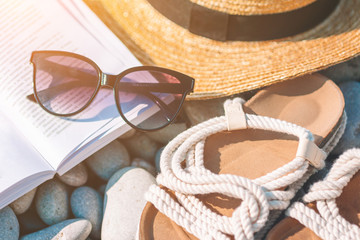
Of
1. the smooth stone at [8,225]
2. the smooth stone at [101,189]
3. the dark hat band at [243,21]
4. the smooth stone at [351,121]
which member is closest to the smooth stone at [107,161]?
the smooth stone at [101,189]

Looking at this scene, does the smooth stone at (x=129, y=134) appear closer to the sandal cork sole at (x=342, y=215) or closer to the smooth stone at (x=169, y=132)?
the smooth stone at (x=169, y=132)

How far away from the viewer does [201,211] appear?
0.89m

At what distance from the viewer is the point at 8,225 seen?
1.06m

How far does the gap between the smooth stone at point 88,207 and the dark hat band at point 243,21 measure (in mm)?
615

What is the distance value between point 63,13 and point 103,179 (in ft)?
1.89

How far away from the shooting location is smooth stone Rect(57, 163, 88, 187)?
117 cm

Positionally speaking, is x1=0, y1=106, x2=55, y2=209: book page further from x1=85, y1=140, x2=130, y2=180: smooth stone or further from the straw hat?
the straw hat

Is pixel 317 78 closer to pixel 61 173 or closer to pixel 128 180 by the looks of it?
pixel 128 180

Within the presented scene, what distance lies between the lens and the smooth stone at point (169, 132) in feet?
4.18

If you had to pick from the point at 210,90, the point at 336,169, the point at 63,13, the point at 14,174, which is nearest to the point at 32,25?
the point at 63,13

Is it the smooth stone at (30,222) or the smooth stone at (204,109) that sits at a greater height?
the smooth stone at (30,222)

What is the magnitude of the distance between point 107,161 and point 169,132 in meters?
0.23

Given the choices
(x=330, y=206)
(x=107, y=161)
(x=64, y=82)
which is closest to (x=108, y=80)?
(x=64, y=82)

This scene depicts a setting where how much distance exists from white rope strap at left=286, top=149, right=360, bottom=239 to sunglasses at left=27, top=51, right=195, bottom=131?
454 millimetres
